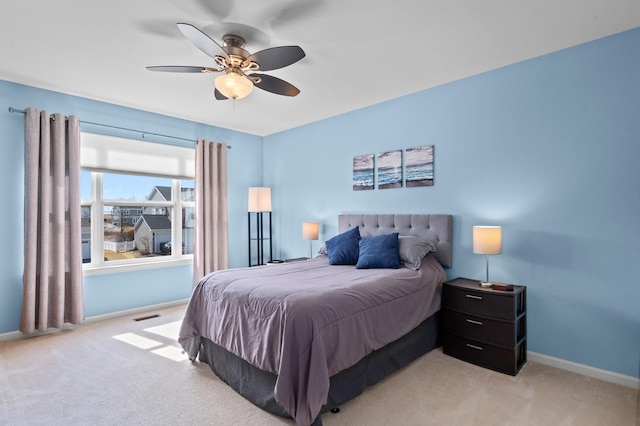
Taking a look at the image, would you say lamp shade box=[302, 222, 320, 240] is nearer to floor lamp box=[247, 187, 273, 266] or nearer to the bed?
floor lamp box=[247, 187, 273, 266]

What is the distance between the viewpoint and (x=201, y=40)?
A: 2158 millimetres

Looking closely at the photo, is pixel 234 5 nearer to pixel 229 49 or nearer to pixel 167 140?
pixel 229 49

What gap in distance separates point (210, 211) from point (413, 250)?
10.1 feet

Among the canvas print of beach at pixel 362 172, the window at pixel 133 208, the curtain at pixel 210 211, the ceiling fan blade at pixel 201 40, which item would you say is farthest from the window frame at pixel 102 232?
the ceiling fan blade at pixel 201 40

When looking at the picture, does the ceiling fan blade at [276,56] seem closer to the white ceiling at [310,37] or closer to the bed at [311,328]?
the white ceiling at [310,37]

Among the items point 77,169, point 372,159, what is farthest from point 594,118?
point 77,169

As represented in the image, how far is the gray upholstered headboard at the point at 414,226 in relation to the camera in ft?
11.2

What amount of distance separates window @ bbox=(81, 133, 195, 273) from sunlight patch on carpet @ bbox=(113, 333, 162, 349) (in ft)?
3.31

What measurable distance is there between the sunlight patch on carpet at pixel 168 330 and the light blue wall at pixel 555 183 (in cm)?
295

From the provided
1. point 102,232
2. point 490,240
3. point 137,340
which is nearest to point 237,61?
point 490,240

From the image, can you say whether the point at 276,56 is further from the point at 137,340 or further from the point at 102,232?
the point at 102,232

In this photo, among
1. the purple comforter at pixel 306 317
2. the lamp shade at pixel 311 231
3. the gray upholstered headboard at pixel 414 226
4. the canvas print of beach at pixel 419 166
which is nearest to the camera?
the purple comforter at pixel 306 317

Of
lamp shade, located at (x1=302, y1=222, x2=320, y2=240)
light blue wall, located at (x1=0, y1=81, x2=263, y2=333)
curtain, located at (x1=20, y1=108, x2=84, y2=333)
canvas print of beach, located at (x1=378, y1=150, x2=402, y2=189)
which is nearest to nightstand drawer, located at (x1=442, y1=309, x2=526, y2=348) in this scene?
canvas print of beach, located at (x1=378, y1=150, x2=402, y2=189)

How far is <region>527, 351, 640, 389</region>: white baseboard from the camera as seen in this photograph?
2480 millimetres
